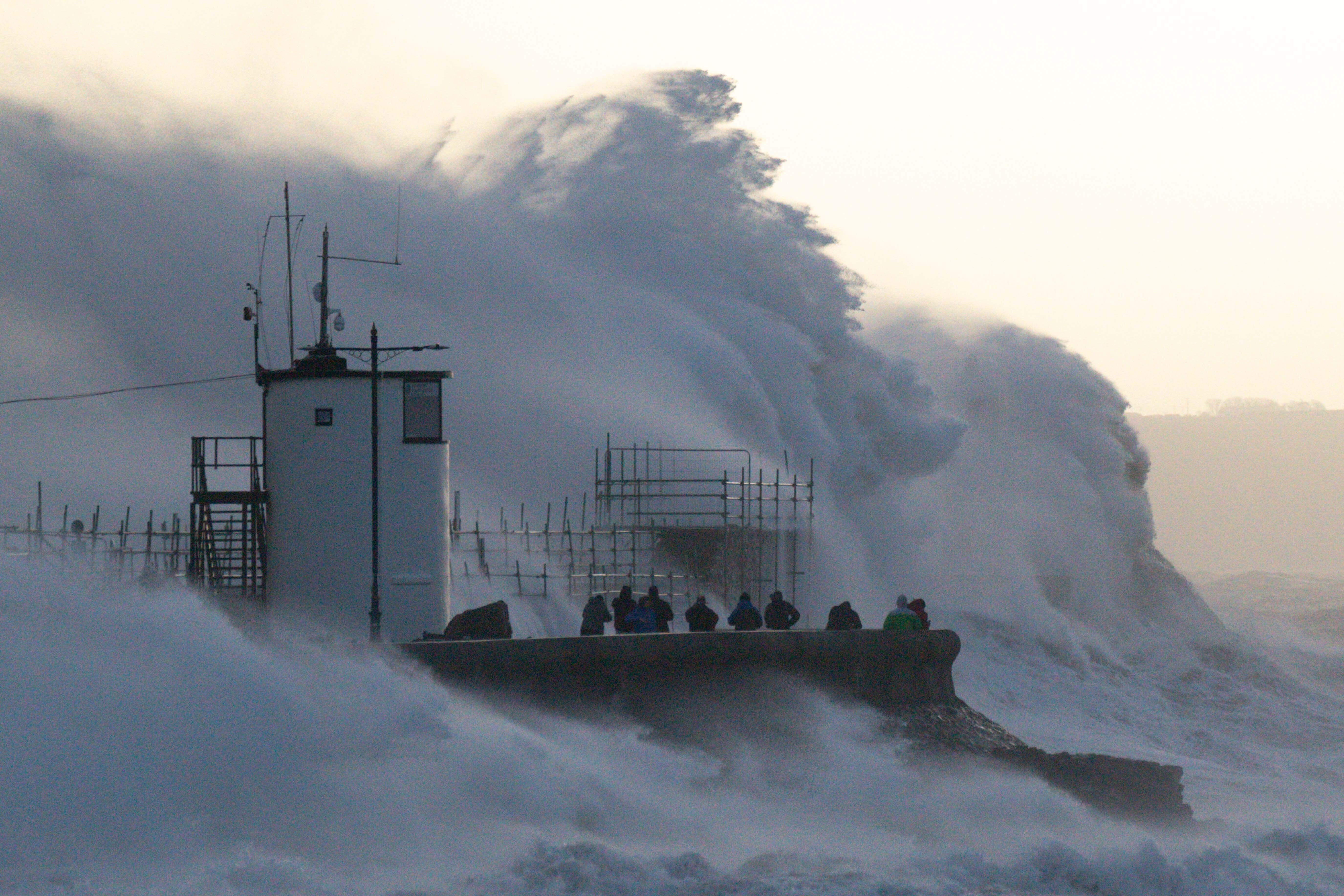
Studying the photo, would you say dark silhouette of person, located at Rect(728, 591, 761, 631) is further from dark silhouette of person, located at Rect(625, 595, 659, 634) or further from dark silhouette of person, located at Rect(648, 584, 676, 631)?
dark silhouette of person, located at Rect(625, 595, 659, 634)

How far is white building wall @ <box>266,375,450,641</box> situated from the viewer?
58.3 ft

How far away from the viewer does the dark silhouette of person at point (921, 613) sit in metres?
18.7

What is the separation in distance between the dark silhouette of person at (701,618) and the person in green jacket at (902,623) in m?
1.72

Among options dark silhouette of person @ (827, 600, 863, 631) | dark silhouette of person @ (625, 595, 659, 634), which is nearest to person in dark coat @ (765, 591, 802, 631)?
dark silhouette of person @ (827, 600, 863, 631)

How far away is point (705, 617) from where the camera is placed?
701 inches

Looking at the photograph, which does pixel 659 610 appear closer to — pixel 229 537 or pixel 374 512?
pixel 374 512

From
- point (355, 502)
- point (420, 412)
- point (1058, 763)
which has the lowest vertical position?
point (1058, 763)

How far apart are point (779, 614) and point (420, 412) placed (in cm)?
399

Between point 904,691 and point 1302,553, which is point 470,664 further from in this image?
point 1302,553

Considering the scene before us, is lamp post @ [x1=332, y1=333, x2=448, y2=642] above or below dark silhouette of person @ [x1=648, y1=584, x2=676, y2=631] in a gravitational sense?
above

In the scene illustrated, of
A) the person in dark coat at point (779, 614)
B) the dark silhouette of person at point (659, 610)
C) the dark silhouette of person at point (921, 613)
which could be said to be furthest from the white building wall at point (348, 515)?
the dark silhouette of person at point (921, 613)

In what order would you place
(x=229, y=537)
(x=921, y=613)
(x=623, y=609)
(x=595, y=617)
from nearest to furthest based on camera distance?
(x=595, y=617) < (x=623, y=609) < (x=229, y=537) < (x=921, y=613)

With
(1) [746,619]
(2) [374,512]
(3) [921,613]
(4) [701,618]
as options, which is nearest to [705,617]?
(4) [701,618]

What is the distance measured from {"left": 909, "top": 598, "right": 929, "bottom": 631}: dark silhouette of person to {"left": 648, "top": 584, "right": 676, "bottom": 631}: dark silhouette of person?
2415mm
